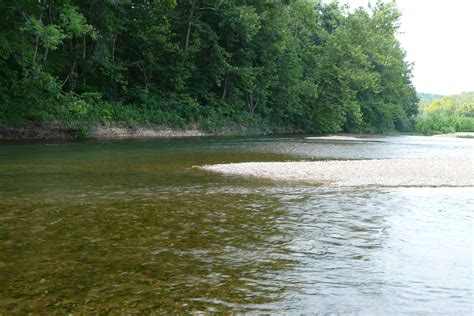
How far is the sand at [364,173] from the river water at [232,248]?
1145 mm

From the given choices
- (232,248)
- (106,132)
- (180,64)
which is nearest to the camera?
(232,248)

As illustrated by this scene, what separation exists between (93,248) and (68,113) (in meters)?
26.7

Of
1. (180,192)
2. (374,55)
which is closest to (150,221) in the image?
(180,192)

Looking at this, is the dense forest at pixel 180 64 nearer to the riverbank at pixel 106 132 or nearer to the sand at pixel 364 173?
the riverbank at pixel 106 132

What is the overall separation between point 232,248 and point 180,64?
35494 mm

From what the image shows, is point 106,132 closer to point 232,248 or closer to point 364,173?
point 364,173

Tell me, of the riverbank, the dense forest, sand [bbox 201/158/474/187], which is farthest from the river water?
the dense forest

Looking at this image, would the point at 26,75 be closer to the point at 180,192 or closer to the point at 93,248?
the point at 180,192

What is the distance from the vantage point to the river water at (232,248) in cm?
475

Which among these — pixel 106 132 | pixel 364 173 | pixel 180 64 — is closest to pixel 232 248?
pixel 364 173

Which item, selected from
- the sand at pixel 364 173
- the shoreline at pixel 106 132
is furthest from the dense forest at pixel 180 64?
the sand at pixel 364 173

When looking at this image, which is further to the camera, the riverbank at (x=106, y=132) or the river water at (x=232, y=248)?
the riverbank at (x=106, y=132)

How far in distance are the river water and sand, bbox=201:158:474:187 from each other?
3.76ft

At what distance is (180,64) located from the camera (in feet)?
133
